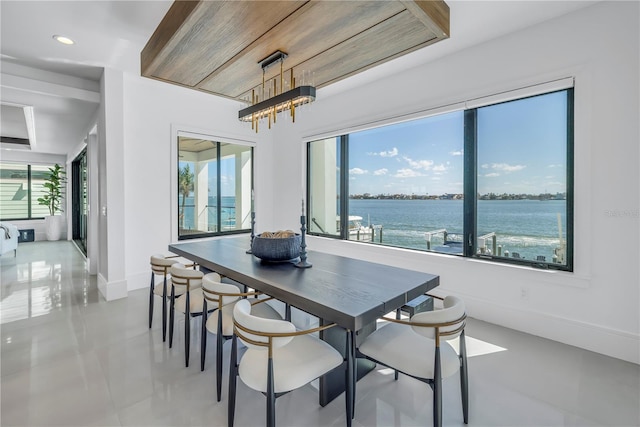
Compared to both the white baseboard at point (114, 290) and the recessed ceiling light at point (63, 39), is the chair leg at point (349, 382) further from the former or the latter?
the recessed ceiling light at point (63, 39)

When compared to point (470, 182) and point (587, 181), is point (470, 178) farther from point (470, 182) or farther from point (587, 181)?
point (587, 181)

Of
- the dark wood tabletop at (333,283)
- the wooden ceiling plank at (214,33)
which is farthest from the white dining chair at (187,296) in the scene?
the wooden ceiling plank at (214,33)

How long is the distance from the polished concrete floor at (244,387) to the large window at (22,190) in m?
8.05

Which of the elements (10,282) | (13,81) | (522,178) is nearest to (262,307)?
(522,178)

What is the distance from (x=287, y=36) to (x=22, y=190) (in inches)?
419

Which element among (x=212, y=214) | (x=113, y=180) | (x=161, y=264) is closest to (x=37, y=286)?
(x=113, y=180)

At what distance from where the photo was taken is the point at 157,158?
4352 millimetres

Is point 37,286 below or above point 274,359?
below

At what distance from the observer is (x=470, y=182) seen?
331cm

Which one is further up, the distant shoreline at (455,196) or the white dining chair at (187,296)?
the distant shoreline at (455,196)

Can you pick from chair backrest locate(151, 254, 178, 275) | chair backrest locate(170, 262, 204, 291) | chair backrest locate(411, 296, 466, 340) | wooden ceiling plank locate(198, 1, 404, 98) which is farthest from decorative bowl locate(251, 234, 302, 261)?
wooden ceiling plank locate(198, 1, 404, 98)

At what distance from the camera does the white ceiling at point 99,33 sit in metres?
2.49

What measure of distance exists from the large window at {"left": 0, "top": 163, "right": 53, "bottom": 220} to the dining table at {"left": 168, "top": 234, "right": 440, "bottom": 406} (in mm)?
9625

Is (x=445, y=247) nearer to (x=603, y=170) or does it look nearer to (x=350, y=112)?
(x=603, y=170)
